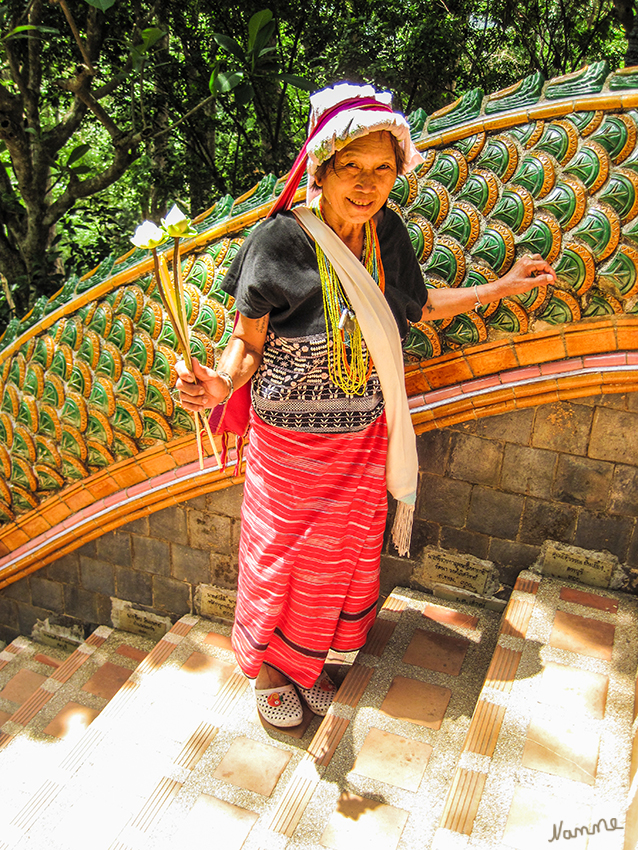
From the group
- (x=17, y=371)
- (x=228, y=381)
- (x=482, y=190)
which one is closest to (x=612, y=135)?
(x=482, y=190)

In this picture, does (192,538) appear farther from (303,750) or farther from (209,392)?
(209,392)

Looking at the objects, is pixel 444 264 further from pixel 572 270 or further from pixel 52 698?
pixel 52 698

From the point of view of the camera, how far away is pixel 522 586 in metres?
2.77

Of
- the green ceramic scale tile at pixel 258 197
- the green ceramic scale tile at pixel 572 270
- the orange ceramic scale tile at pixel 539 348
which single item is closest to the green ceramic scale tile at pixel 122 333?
the green ceramic scale tile at pixel 258 197

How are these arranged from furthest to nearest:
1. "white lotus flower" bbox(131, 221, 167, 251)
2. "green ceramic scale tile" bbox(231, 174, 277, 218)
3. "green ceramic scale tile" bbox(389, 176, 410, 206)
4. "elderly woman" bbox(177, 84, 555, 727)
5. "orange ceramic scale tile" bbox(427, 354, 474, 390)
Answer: "green ceramic scale tile" bbox(231, 174, 277, 218) < "orange ceramic scale tile" bbox(427, 354, 474, 390) < "green ceramic scale tile" bbox(389, 176, 410, 206) < "elderly woman" bbox(177, 84, 555, 727) < "white lotus flower" bbox(131, 221, 167, 251)

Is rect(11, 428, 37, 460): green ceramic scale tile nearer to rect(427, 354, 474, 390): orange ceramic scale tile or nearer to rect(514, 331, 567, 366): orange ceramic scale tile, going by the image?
rect(427, 354, 474, 390): orange ceramic scale tile

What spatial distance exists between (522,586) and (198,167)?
4.50 metres

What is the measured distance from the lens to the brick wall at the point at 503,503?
262cm

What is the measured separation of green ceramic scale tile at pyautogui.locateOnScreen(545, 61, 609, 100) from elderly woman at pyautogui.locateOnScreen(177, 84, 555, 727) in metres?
0.62

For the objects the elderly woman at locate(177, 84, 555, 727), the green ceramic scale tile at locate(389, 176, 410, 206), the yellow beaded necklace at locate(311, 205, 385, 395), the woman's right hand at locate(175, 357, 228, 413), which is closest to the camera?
the woman's right hand at locate(175, 357, 228, 413)

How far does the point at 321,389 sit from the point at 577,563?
56.8 inches

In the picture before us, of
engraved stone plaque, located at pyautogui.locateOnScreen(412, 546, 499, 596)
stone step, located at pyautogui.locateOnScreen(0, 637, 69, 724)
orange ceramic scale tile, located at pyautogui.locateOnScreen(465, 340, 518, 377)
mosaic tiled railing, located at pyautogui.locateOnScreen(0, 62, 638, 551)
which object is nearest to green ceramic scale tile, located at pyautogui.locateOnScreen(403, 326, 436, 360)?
mosaic tiled railing, located at pyautogui.locateOnScreen(0, 62, 638, 551)

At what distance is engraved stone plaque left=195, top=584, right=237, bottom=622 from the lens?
336 cm

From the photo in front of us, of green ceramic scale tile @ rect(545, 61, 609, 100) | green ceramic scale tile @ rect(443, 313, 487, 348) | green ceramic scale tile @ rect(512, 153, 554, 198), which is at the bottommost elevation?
green ceramic scale tile @ rect(443, 313, 487, 348)
